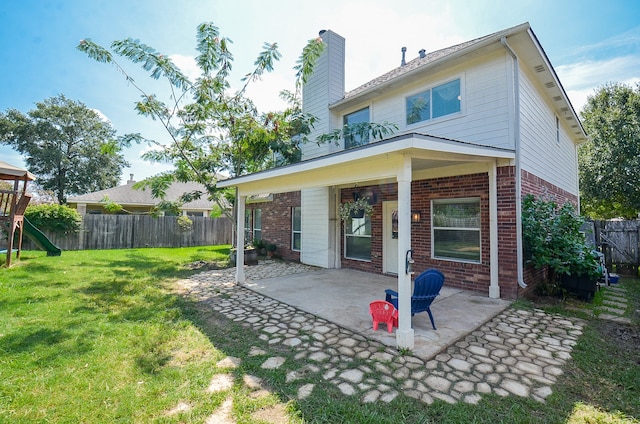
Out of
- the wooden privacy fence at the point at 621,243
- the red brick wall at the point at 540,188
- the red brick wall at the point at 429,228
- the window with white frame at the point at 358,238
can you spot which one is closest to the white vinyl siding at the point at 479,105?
the red brick wall at the point at 429,228

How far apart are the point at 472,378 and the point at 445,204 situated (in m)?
4.54

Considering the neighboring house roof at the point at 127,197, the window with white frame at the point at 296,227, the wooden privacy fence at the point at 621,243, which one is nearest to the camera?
the wooden privacy fence at the point at 621,243

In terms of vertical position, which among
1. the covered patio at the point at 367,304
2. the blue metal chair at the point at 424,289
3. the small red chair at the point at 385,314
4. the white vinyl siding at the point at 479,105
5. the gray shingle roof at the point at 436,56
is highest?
the gray shingle roof at the point at 436,56

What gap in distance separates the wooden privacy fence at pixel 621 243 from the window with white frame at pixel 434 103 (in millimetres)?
6401

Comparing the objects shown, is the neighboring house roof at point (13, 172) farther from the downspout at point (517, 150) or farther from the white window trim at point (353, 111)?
the downspout at point (517, 150)

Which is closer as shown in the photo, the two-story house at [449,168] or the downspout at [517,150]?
the two-story house at [449,168]

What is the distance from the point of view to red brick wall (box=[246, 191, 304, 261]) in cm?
1123

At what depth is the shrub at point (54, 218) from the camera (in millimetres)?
12516

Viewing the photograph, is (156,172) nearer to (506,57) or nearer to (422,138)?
(422,138)

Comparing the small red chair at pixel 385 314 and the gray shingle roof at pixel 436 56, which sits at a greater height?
the gray shingle roof at pixel 436 56

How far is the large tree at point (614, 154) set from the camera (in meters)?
13.1

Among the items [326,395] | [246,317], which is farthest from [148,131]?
[326,395]

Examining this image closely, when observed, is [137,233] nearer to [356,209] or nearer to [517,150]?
[356,209]

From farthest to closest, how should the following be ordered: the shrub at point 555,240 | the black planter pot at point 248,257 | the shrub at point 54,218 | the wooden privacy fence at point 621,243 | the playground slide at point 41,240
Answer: the shrub at point 54,218 → the playground slide at point 41,240 → the black planter pot at point 248,257 → the wooden privacy fence at point 621,243 → the shrub at point 555,240
